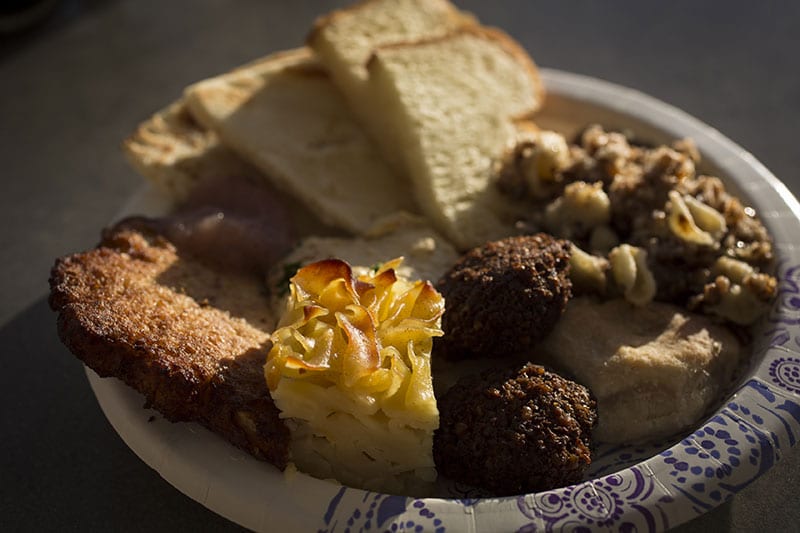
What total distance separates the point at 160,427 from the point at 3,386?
1188 mm

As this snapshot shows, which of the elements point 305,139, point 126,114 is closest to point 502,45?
point 305,139

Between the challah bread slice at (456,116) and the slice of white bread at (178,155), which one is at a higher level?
the challah bread slice at (456,116)

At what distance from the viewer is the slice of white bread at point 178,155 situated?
3.47 m

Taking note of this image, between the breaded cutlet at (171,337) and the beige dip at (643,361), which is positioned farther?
the beige dip at (643,361)

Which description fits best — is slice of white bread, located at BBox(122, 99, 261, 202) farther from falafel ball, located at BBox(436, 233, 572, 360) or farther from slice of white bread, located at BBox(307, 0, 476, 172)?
falafel ball, located at BBox(436, 233, 572, 360)

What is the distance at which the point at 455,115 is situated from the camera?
3533 millimetres

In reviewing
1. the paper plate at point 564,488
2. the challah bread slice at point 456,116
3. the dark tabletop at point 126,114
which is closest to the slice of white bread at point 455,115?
the challah bread slice at point 456,116

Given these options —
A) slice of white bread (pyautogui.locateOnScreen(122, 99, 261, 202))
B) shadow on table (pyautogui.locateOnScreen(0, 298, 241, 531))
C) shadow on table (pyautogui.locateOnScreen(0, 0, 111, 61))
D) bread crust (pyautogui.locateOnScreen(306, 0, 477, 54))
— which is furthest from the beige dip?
shadow on table (pyautogui.locateOnScreen(0, 0, 111, 61))

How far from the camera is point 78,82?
517 centimetres

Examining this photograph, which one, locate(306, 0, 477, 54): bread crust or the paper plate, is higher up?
locate(306, 0, 477, 54): bread crust

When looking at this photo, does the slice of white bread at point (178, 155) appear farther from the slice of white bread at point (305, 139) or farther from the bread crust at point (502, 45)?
the bread crust at point (502, 45)

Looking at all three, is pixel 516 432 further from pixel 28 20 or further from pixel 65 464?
A: pixel 28 20

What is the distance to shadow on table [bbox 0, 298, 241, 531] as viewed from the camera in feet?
8.58

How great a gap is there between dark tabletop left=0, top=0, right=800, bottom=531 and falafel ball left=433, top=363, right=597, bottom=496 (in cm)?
56
